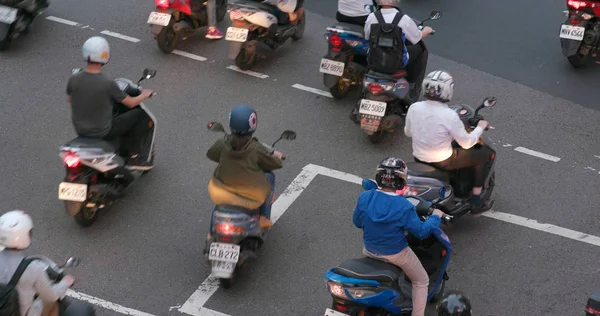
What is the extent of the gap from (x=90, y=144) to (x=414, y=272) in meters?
3.43

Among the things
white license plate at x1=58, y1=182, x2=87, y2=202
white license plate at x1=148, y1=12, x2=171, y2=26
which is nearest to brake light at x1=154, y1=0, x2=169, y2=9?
white license plate at x1=148, y1=12, x2=171, y2=26

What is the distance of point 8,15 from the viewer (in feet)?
43.3

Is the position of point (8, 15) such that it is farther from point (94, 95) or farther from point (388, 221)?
point (388, 221)

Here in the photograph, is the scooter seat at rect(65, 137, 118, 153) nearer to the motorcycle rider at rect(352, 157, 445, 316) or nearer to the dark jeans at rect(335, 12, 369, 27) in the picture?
the motorcycle rider at rect(352, 157, 445, 316)

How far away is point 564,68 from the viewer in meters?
13.7

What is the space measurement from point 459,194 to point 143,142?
10.7 feet

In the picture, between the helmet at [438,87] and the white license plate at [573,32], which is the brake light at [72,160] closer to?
the helmet at [438,87]

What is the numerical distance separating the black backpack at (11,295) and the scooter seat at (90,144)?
2.52 m

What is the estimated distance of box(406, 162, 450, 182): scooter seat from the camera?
964 cm

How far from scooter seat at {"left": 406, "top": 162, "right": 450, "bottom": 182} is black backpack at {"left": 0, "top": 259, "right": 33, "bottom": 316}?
12.5 feet

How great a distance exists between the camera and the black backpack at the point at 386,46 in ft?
36.5

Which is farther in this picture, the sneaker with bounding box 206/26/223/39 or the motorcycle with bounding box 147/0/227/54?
the sneaker with bounding box 206/26/223/39

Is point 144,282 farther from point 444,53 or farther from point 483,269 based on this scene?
point 444,53

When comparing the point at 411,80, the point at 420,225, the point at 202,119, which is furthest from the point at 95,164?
the point at 411,80
